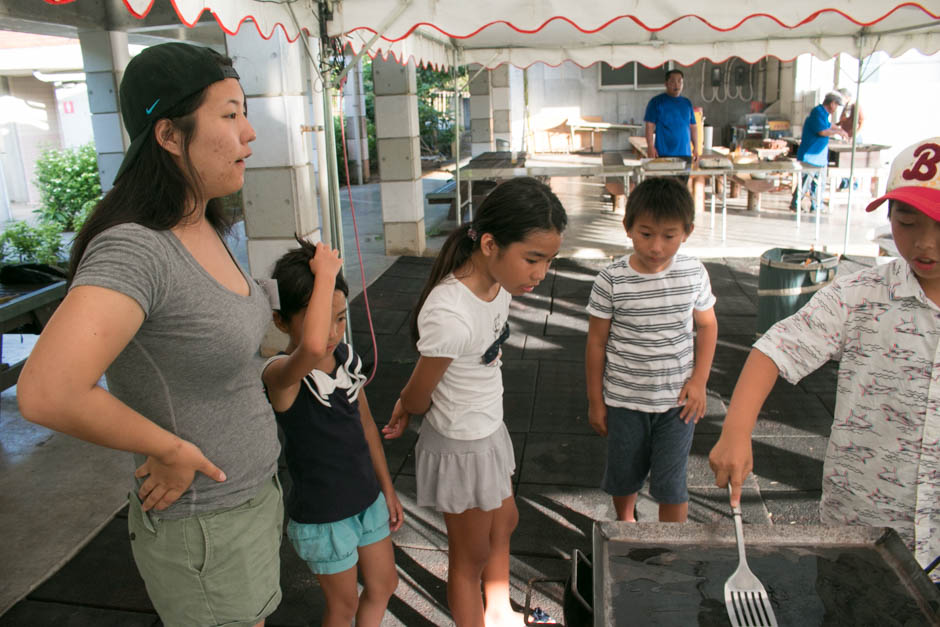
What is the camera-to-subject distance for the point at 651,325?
2.52 meters

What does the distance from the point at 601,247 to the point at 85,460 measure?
21.5 feet

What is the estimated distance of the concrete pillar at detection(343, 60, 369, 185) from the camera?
17.2 metres

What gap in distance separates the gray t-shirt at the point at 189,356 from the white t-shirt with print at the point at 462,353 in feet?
1.93

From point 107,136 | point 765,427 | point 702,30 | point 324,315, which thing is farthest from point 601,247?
point 324,315

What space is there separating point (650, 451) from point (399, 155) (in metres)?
6.71

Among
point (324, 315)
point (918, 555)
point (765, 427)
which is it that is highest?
point (324, 315)

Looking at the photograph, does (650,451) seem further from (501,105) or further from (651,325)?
(501,105)

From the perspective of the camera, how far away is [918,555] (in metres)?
1.58

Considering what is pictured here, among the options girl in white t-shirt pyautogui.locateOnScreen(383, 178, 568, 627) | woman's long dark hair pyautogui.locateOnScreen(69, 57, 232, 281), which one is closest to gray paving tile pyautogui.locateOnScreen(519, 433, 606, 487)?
girl in white t-shirt pyautogui.locateOnScreen(383, 178, 568, 627)

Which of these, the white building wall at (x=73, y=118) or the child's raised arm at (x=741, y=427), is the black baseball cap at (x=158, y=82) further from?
the white building wall at (x=73, y=118)

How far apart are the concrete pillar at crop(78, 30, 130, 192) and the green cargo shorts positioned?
511 cm

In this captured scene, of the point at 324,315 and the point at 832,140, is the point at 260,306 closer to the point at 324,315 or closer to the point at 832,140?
the point at 324,315

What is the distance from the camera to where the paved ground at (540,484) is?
2.69 metres

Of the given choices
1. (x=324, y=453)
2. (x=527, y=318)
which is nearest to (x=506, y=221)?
(x=324, y=453)
